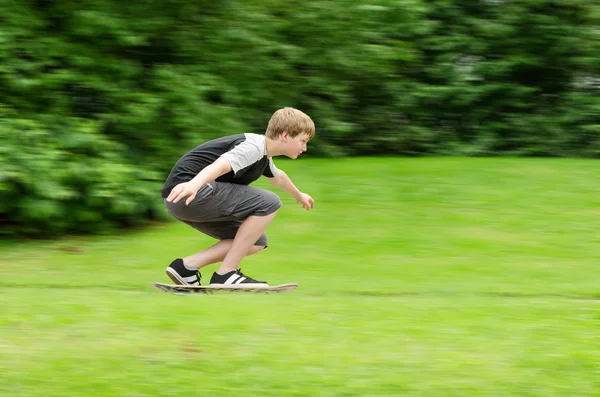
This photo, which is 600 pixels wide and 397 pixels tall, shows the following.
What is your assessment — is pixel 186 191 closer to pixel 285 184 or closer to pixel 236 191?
pixel 236 191

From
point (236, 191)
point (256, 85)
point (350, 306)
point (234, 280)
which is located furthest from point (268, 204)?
point (256, 85)

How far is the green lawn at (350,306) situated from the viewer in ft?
14.5

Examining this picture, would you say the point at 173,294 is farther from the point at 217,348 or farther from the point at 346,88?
the point at 346,88

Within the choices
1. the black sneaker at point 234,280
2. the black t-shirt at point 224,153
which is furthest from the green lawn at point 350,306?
the black t-shirt at point 224,153

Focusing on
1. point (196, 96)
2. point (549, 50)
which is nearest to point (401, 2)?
point (549, 50)

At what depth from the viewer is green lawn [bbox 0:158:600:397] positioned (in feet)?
14.5

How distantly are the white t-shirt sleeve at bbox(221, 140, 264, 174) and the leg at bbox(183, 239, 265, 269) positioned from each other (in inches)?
29.7

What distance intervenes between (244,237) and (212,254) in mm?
352

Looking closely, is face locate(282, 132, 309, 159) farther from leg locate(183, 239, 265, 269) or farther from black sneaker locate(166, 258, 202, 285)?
black sneaker locate(166, 258, 202, 285)

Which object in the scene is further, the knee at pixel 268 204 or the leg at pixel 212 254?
the leg at pixel 212 254

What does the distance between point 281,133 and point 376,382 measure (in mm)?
2256

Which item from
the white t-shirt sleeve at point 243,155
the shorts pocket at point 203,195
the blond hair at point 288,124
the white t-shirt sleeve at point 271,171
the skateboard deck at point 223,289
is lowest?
the skateboard deck at point 223,289

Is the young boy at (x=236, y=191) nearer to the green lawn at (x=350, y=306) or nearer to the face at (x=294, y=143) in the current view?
the face at (x=294, y=143)

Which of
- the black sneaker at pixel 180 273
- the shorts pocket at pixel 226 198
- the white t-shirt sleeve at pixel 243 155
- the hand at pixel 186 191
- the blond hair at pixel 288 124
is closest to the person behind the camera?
the hand at pixel 186 191
